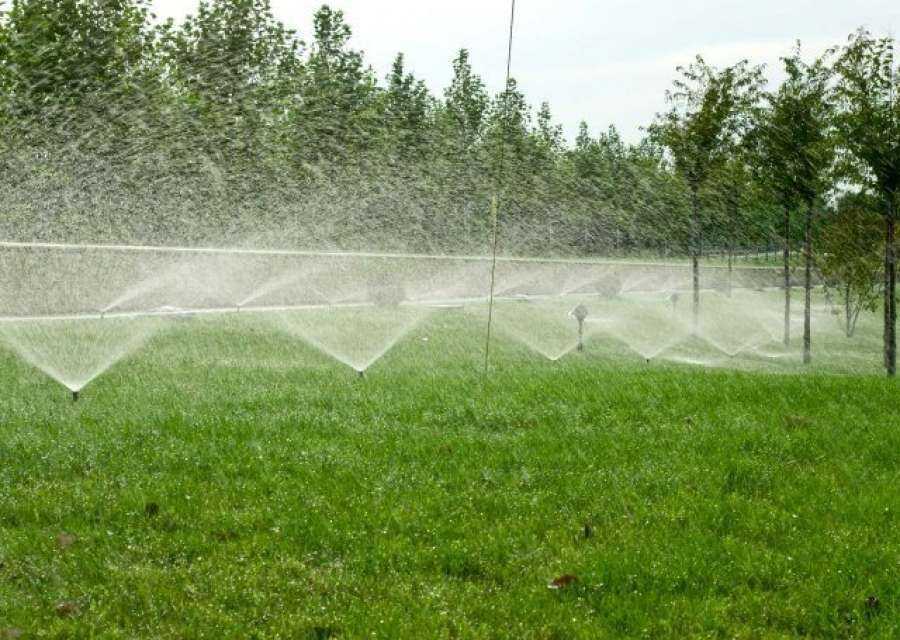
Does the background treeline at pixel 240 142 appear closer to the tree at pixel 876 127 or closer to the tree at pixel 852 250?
the tree at pixel 852 250

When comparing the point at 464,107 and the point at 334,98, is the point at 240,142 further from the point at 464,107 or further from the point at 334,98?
the point at 464,107

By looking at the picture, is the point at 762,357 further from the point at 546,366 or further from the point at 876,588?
the point at 876,588

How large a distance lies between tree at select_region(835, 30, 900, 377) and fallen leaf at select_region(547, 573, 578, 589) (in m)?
11.6

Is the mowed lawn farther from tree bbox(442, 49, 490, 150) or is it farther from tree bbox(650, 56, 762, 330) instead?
tree bbox(442, 49, 490, 150)

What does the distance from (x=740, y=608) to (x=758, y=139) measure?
1578cm

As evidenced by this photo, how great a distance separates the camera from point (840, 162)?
1448 cm

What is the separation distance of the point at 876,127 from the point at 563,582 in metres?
11.9

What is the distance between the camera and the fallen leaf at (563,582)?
3.77 meters

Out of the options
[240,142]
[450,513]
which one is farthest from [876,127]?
[240,142]

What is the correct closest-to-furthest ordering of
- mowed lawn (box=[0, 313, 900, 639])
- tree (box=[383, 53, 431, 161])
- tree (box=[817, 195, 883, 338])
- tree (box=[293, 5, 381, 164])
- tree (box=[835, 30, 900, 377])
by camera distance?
1. mowed lawn (box=[0, 313, 900, 639])
2. tree (box=[835, 30, 900, 377])
3. tree (box=[817, 195, 883, 338])
4. tree (box=[293, 5, 381, 164])
5. tree (box=[383, 53, 431, 161])

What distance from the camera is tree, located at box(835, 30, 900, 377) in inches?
532

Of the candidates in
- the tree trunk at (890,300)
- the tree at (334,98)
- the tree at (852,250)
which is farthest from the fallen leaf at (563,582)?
the tree at (334,98)

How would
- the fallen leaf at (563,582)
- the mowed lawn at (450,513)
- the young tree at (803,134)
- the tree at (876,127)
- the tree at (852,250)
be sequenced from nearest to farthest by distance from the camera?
the mowed lawn at (450,513) < the fallen leaf at (563,582) < the tree at (876,127) < the young tree at (803,134) < the tree at (852,250)

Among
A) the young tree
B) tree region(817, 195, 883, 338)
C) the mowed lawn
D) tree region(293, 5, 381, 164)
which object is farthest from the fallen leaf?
tree region(293, 5, 381, 164)
